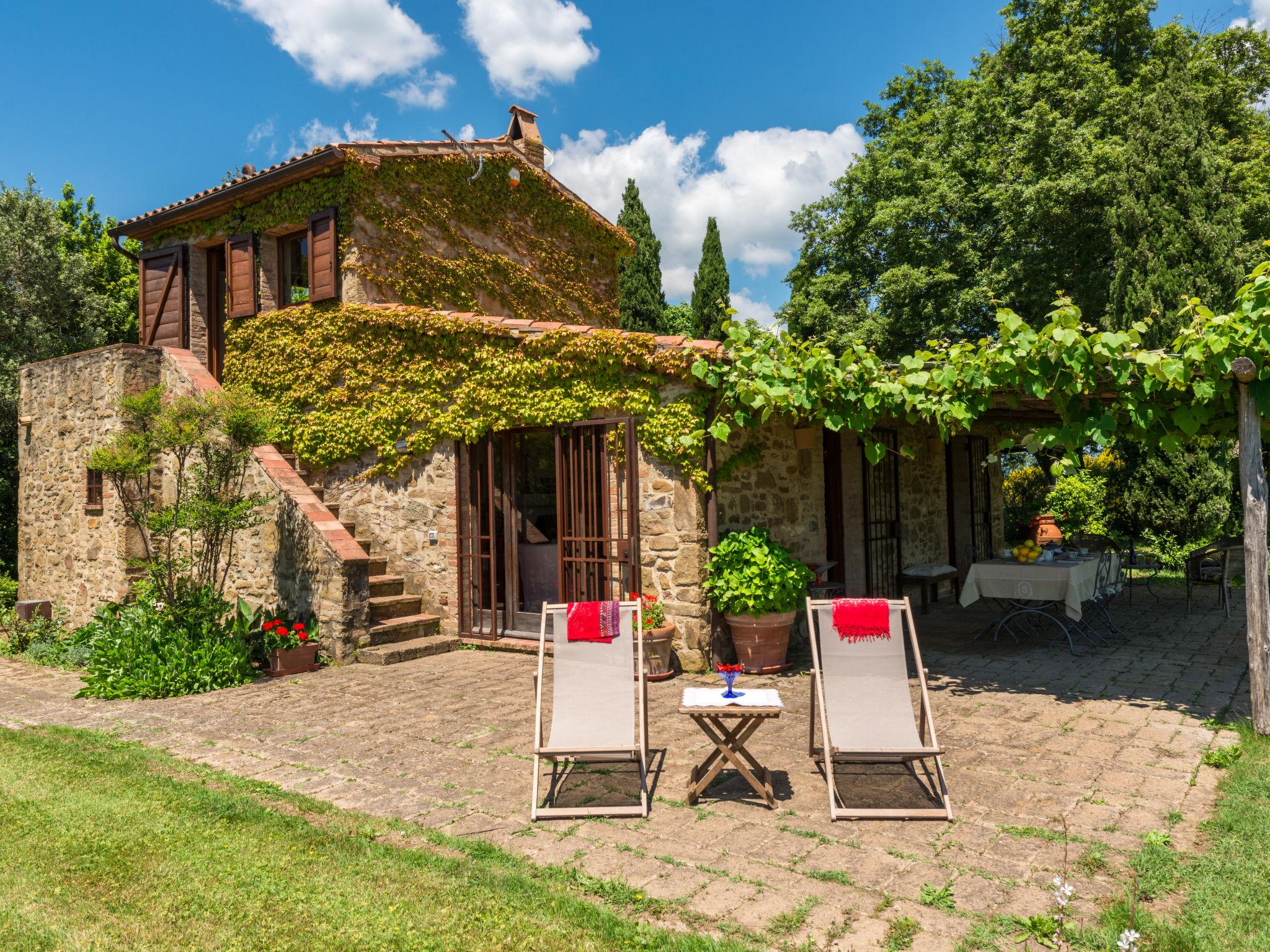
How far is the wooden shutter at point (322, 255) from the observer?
32.1 ft

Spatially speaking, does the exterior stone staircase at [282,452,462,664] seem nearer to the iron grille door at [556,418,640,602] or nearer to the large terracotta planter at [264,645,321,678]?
the large terracotta planter at [264,645,321,678]

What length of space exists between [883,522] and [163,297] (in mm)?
10771

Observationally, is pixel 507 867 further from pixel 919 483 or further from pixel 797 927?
pixel 919 483

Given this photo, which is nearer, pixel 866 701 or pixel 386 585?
pixel 866 701

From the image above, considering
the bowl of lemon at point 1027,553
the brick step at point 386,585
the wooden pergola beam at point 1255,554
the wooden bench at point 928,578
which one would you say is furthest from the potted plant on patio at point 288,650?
the wooden pergola beam at point 1255,554

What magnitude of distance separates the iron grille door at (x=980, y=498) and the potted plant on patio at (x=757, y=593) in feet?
21.0

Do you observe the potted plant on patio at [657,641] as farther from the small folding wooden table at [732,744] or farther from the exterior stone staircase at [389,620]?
the exterior stone staircase at [389,620]

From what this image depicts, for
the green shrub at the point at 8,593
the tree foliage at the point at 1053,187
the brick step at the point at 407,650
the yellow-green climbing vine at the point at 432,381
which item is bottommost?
the brick step at the point at 407,650

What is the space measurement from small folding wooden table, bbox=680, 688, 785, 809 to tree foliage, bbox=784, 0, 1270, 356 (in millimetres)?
11219

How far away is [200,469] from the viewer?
8352 millimetres

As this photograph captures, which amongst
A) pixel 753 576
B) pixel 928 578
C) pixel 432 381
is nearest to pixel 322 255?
pixel 432 381

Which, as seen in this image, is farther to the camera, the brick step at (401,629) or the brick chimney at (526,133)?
the brick chimney at (526,133)

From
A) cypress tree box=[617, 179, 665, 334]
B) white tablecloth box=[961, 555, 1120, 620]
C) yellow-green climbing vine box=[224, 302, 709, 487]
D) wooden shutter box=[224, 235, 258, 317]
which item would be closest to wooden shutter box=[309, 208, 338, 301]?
yellow-green climbing vine box=[224, 302, 709, 487]

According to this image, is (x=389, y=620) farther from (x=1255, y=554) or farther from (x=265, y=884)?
(x=1255, y=554)
